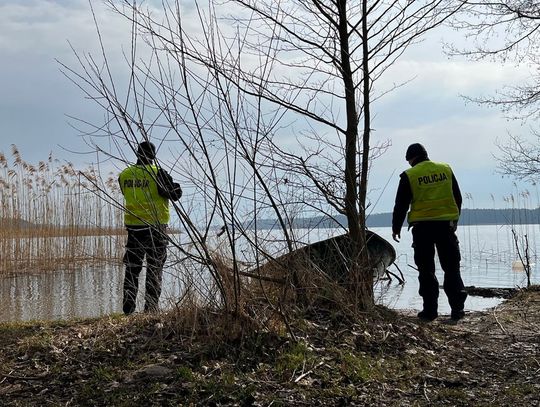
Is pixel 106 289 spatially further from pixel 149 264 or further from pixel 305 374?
pixel 305 374

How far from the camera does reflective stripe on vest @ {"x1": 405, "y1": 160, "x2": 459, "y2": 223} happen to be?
5977 millimetres

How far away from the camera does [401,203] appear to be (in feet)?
20.0

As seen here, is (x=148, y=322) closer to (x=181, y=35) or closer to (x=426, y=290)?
(x=181, y=35)

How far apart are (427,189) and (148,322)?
3070 millimetres

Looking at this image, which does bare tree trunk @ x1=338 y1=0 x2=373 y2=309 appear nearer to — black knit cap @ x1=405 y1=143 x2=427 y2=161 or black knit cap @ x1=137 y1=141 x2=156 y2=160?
black knit cap @ x1=405 y1=143 x2=427 y2=161

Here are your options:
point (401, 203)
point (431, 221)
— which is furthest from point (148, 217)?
point (431, 221)

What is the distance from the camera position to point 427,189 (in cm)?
600

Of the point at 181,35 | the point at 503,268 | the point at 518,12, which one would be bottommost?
the point at 503,268

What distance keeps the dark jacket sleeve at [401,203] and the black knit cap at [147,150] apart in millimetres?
2787

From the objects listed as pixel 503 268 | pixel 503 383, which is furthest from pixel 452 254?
pixel 503 268

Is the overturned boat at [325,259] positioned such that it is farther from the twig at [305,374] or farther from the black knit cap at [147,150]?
the black knit cap at [147,150]

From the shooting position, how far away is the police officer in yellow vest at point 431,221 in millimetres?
5980

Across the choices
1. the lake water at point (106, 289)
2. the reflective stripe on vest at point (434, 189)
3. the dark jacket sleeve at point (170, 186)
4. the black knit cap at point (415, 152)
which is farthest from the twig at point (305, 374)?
the black knit cap at point (415, 152)

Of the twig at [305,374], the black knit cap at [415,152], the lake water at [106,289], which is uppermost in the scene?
the black knit cap at [415,152]
